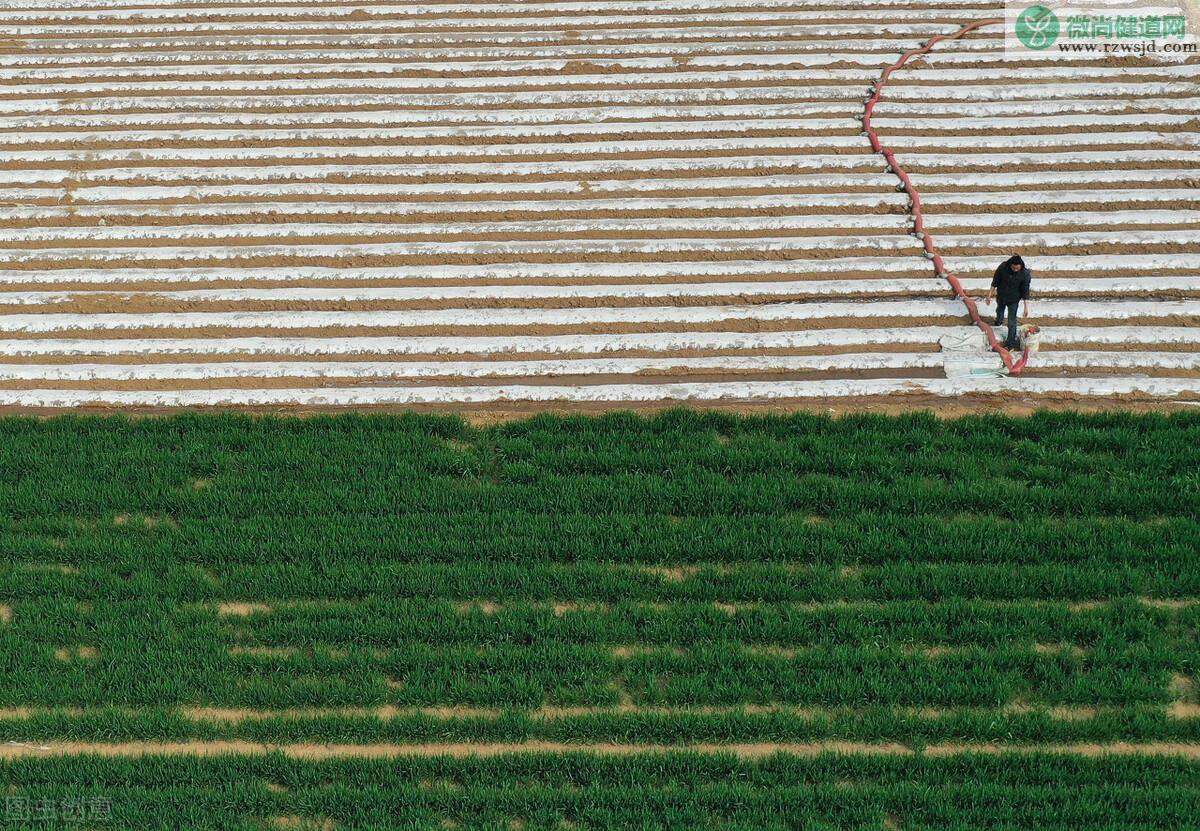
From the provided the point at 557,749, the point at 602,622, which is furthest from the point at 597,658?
the point at 557,749

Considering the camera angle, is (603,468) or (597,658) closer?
(597,658)

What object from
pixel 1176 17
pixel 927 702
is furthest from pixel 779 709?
pixel 1176 17

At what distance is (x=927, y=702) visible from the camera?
6.29m

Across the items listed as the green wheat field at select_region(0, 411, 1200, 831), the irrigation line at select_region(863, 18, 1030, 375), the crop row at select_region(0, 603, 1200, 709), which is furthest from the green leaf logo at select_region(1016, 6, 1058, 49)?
the crop row at select_region(0, 603, 1200, 709)

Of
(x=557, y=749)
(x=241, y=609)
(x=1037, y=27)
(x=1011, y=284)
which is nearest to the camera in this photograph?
(x=557, y=749)

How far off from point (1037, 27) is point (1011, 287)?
5395 millimetres

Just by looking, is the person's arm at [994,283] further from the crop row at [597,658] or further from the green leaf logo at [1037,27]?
the green leaf logo at [1037,27]

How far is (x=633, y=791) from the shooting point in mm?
5914

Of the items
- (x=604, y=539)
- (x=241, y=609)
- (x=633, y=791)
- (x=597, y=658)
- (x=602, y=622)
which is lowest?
(x=633, y=791)

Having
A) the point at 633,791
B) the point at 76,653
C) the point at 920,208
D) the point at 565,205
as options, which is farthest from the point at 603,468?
the point at 920,208

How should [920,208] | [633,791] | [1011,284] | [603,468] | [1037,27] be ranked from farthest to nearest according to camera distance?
[1037,27] < [920,208] < [1011,284] < [603,468] < [633,791]

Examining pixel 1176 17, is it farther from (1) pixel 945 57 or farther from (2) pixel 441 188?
(2) pixel 441 188

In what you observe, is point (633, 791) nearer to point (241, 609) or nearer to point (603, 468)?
point (603, 468)

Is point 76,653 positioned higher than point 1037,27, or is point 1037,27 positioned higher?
point 1037,27
